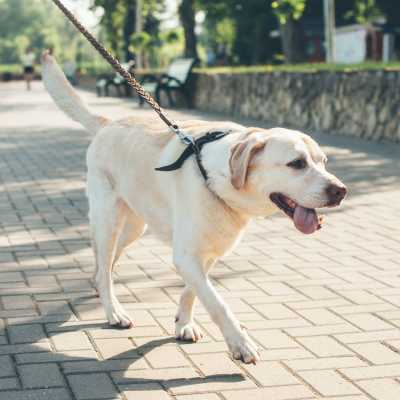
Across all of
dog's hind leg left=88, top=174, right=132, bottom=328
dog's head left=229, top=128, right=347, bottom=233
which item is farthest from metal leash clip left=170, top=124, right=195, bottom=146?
dog's hind leg left=88, top=174, right=132, bottom=328

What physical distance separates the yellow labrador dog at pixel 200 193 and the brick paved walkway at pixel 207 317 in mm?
227

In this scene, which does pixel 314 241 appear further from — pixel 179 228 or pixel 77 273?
pixel 179 228

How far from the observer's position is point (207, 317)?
491 cm

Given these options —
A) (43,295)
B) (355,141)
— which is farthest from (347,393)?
(355,141)

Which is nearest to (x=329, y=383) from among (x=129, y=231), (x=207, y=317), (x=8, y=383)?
(x=207, y=317)

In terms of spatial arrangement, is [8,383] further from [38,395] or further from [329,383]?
[329,383]

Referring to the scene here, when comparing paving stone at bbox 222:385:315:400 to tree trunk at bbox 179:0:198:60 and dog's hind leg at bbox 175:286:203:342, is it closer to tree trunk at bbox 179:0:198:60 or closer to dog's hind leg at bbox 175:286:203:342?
dog's hind leg at bbox 175:286:203:342

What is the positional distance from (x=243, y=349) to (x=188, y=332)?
2.07ft

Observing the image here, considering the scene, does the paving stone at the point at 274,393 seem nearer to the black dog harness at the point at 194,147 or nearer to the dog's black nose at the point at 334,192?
the dog's black nose at the point at 334,192

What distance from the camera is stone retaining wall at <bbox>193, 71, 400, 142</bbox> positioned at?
1447 cm

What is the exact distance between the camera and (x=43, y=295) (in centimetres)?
529

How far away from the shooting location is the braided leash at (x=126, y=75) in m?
4.57

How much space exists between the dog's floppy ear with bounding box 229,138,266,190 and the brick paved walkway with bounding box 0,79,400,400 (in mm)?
889

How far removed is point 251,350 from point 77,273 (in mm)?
2272
